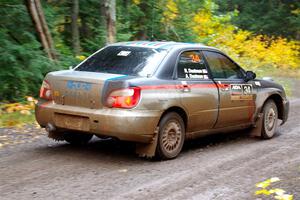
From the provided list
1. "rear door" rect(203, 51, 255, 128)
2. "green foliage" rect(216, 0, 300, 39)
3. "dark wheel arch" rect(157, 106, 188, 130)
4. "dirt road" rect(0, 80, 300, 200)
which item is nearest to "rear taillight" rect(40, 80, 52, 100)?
"dirt road" rect(0, 80, 300, 200)

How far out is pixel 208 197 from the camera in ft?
18.0

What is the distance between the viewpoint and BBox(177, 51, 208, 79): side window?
24.7 ft

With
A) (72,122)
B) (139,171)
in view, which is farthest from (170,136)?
(72,122)

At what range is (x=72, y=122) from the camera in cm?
694

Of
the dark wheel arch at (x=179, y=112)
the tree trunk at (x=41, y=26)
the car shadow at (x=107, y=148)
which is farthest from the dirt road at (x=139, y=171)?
the tree trunk at (x=41, y=26)

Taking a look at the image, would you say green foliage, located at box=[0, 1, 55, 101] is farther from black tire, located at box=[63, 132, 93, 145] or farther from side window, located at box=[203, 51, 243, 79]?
side window, located at box=[203, 51, 243, 79]

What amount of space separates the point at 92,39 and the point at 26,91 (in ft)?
15.2

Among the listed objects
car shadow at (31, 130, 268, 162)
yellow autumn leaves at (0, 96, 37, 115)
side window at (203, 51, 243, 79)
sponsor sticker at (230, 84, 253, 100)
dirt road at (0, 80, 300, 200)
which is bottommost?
dirt road at (0, 80, 300, 200)

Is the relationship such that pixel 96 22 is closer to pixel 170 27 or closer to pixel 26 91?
pixel 170 27

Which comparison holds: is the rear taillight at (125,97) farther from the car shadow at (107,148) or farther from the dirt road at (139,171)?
the car shadow at (107,148)

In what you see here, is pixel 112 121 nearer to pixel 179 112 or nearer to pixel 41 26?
pixel 179 112

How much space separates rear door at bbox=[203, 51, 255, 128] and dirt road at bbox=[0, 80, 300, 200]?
0.49 meters

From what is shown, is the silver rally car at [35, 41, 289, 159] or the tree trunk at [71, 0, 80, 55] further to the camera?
the tree trunk at [71, 0, 80, 55]

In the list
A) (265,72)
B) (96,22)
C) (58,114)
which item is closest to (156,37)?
(96,22)
